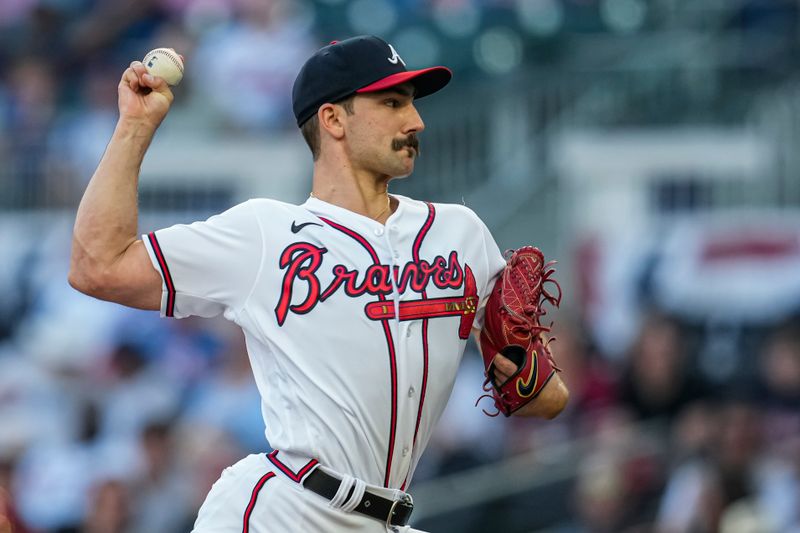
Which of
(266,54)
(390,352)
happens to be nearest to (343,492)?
(390,352)

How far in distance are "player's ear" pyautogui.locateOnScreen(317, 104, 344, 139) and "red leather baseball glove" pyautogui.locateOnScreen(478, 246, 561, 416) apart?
→ 60 centimetres

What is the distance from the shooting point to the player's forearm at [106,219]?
10.7 ft

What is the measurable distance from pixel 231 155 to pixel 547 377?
7.02 metres

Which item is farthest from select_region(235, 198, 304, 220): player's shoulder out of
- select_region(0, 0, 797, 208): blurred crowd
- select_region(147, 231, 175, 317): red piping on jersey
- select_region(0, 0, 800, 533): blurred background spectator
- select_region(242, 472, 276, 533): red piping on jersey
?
select_region(0, 0, 797, 208): blurred crowd

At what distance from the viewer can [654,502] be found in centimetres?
730

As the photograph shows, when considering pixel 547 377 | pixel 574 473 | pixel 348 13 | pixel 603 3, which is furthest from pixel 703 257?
pixel 547 377

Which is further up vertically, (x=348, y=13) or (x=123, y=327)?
(x=348, y=13)

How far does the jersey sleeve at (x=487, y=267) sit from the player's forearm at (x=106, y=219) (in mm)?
950

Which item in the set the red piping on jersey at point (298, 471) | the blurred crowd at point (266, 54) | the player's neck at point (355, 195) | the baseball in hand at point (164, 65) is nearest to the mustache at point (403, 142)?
the player's neck at point (355, 195)

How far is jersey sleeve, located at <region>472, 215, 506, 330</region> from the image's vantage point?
3721mm

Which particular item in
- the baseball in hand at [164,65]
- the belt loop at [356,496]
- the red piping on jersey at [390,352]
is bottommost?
the belt loop at [356,496]

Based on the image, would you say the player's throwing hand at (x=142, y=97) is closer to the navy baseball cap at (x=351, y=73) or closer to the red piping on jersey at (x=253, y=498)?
the navy baseball cap at (x=351, y=73)

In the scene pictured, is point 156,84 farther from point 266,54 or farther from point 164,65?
point 266,54

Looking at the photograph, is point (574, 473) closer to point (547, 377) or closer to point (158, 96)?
point (547, 377)
